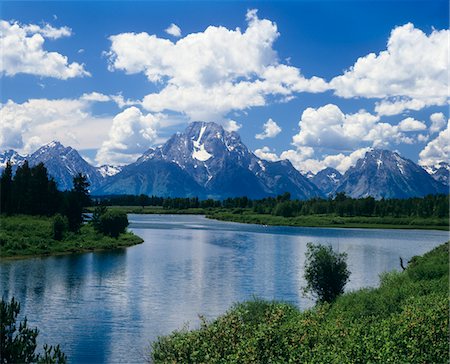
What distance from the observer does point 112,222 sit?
420 feet

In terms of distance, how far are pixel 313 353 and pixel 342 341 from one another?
235cm

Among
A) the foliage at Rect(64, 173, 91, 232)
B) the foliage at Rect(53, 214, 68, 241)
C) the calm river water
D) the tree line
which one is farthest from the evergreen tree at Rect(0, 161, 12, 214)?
the calm river water

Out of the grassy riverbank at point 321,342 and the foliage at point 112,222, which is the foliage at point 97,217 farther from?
the grassy riverbank at point 321,342

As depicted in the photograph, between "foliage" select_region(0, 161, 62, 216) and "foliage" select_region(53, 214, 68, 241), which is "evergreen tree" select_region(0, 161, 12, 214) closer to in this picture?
"foliage" select_region(0, 161, 62, 216)

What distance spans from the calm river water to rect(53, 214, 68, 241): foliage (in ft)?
32.6

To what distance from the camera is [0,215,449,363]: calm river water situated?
46.6 metres

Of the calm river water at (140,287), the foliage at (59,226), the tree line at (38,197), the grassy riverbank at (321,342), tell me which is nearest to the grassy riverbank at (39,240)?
the foliage at (59,226)

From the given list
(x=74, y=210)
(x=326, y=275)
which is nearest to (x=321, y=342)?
(x=326, y=275)

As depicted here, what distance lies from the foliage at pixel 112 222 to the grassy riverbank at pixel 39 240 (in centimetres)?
213

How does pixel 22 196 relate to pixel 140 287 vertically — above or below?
above

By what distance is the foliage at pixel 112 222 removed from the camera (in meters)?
127

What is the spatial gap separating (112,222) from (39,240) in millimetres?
26923

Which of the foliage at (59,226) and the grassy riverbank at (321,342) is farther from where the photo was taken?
the foliage at (59,226)

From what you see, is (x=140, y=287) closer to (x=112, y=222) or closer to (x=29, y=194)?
(x=112, y=222)
